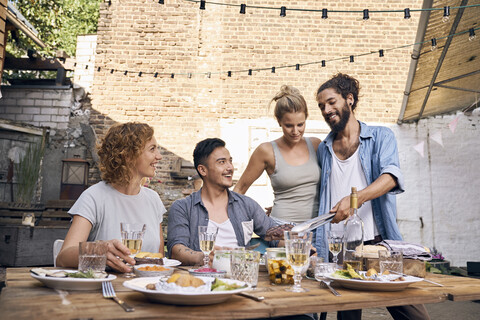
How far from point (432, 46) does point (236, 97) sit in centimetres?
358

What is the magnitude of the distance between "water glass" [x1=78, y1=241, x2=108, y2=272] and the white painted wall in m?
5.98

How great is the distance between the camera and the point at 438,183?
7.17m

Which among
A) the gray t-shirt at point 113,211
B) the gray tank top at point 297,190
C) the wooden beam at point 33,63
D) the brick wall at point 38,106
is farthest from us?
the brick wall at point 38,106

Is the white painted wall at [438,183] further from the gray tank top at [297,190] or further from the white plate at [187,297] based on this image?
the white plate at [187,297]

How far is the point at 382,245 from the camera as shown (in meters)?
1.87

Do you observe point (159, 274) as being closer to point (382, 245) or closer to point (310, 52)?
point (382, 245)

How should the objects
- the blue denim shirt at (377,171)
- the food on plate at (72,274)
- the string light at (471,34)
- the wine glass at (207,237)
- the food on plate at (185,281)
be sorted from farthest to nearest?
the string light at (471,34), the blue denim shirt at (377,171), the wine glass at (207,237), the food on plate at (72,274), the food on plate at (185,281)

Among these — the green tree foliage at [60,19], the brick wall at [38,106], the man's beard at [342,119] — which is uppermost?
the green tree foliage at [60,19]

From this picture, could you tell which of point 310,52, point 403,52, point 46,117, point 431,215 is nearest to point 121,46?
point 46,117

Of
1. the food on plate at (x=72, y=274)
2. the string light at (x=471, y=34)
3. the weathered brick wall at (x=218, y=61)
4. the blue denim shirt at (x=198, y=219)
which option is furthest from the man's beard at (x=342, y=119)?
the weathered brick wall at (x=218, y=61)

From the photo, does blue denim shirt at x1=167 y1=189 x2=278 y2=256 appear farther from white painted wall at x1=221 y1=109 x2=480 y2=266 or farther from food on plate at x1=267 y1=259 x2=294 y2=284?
white painted wall at x1=221 y1=109 x2=480 y2=266

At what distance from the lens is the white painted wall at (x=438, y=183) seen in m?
7.02

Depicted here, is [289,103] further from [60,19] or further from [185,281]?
[60,19]

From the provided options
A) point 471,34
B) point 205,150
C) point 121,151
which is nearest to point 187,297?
point 121,151
